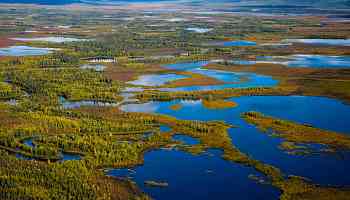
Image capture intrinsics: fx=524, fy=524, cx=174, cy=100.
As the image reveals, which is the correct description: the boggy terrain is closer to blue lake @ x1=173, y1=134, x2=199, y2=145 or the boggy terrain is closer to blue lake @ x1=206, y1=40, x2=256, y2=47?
blue lake @ x1=206, y1=40, x2=256, y2=47

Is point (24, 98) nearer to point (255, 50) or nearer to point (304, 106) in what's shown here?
point (304, 106)

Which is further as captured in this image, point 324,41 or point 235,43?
point 324,41

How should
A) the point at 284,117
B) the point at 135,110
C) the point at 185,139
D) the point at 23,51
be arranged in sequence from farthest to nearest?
1. the point at 23,51
2. the point at 135,110
3. the point at 284,117
4. the point at 185,139

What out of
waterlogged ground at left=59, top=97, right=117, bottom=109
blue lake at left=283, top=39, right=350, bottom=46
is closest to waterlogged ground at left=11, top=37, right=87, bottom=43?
blue lake at left=283, top=39, right=350, bottom=46

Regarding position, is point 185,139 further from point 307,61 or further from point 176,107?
point 307,61

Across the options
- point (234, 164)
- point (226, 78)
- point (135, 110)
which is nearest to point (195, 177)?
point (234, 164)

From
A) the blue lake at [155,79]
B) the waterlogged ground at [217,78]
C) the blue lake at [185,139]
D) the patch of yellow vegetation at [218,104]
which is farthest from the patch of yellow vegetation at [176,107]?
the blue lake at [155,79]
